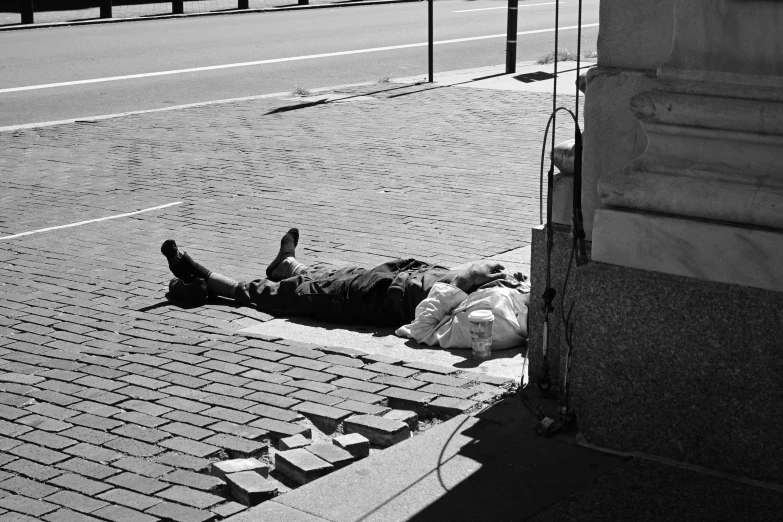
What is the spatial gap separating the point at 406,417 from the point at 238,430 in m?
0.68

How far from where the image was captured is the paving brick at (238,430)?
4508mm

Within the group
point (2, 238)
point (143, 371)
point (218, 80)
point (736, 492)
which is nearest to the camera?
point (736, 492)

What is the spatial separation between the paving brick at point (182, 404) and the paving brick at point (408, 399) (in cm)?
77

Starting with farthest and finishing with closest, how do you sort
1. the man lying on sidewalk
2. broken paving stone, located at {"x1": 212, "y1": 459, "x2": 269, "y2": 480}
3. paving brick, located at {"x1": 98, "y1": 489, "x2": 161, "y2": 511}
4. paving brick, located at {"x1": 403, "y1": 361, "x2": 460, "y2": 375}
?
the man lying on sidewalk < paving brick, located at {"x1": 403, "y1": 361, "x2": 460, "y2": 375} < broken paving stone, located at {"x1": 212, "y1": 459, "x2": 269, "y2": 480} < paving brick, located at {"x1": 98, "y1": 489, "x2": 161, "y2": 511}

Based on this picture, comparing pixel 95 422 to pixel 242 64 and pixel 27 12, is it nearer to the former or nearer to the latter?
pixel 242 64

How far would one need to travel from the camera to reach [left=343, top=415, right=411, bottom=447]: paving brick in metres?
4.49

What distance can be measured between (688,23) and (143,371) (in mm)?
2832

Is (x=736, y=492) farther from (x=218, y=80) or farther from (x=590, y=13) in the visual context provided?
(x=590, y=13)

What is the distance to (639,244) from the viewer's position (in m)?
4.26

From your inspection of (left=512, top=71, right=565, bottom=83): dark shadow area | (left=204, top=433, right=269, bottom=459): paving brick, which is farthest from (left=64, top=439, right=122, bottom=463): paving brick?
(left=512, top=71, right=565, bottom=83): dark shadow area

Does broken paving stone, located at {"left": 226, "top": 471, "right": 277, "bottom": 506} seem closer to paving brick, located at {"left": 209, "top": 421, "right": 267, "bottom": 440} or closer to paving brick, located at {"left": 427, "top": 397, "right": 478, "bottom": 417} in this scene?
paving brick, located at {"left": 209, "top": 421, "right": 267, "bottom": 440}

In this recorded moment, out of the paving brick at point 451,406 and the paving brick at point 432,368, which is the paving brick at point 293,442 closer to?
the paving brick at point 451,406

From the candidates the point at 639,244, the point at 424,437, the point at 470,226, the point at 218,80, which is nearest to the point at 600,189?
the point at 639,244

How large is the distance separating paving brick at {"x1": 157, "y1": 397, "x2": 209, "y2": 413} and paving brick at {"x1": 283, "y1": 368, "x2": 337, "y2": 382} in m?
0.50
